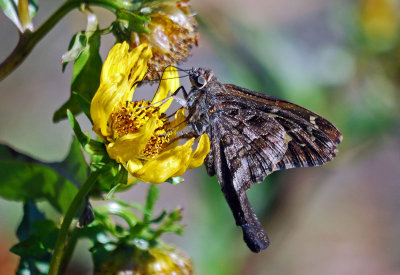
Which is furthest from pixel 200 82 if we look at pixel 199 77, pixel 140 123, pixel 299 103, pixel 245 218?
pixel 299 103

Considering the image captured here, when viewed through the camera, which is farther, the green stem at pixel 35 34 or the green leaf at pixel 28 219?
the green leaf at pixel 28 219

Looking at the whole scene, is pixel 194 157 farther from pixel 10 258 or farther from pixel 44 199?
pixel 10 258

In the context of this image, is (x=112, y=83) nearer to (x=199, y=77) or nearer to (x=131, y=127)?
(x=131, y=127)

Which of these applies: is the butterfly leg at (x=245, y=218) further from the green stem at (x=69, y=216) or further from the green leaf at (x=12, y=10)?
the green leaf at (x=12, y=10)

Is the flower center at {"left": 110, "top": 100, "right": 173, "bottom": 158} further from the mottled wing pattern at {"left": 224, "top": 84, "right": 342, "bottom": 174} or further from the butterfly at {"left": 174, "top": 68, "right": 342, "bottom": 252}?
the mottled wing pattern at {"left": 224, "top": 84, "right": 342, "bottom": 174}

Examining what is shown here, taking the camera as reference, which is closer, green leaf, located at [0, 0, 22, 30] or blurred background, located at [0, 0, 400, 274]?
green leaf, located at [0, 0, 22, 30]

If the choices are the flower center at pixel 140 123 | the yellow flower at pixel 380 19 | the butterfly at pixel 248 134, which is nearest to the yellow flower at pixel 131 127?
the flower center at pixel 140 123

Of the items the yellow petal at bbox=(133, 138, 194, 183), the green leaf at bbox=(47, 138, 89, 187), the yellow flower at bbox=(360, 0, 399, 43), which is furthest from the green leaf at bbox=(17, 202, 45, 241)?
the yellow flower at bbox=(360, 0, 399, 43)

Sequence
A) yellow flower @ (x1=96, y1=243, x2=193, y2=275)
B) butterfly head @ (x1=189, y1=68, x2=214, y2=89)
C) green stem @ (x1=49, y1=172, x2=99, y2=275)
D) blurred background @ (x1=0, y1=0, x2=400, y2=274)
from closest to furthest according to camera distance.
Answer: green stem @ (x1=49, y1=172, x2=99, y2=275) < yellow flower @ (x1=96, y1=243, x2=193, y2=275) < butterfly head @ (x1=189, y1=68, x2=214, y2=89) < blurred background @ (x1=0, y1=0, x2=400, y2=274)
